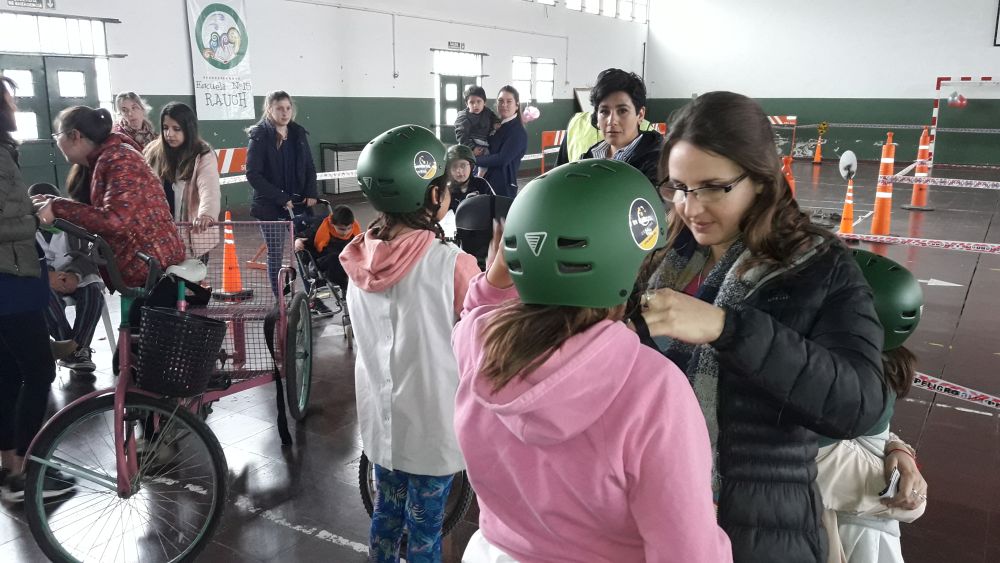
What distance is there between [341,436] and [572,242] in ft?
10.4

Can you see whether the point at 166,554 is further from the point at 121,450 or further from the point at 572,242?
the point at 572,242

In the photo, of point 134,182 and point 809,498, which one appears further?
point 134,182

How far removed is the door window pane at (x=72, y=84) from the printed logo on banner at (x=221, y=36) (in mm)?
1716

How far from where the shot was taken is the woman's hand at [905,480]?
164 cm

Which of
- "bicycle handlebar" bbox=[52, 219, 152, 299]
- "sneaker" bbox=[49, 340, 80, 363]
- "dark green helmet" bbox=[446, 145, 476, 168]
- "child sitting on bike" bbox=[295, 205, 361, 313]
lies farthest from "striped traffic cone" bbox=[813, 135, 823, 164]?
"bicycle handlebar" bbox=[52, 219, 152, 299]

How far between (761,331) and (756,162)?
37 centimetres

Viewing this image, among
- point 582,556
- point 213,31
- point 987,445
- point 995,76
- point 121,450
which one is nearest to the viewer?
point 582,556

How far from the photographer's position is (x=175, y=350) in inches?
105

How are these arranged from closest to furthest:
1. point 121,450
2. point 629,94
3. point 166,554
Result: point 121,450 < point 166,554 < point 629,94

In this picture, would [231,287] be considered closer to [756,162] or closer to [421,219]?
[421,219]

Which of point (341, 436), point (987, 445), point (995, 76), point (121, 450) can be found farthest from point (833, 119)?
point (121, 450)

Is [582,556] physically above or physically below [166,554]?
above

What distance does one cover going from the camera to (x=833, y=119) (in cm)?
1967

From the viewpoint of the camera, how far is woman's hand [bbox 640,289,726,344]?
110 cm
